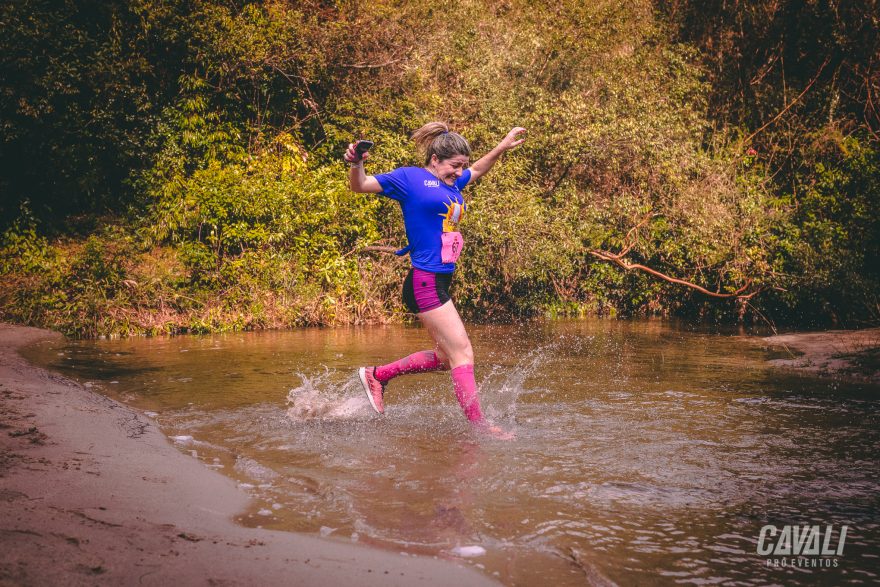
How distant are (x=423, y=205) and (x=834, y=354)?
573 centimetres

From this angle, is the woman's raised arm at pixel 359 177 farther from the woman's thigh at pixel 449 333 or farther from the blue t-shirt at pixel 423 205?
the woman's thigh at pixel 449 333

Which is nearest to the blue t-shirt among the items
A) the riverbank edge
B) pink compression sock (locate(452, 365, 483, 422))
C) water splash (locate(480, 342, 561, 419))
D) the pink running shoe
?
pink compression sock (locate(452, 365, 483, 422))

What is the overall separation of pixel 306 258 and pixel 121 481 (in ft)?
32.3

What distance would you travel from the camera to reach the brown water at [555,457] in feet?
11.2

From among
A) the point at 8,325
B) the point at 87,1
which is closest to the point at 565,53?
the point at 87,1

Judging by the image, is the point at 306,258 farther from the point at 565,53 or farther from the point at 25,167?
the point at 565,53

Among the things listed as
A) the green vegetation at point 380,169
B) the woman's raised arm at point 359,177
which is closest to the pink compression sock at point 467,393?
the woman's raised arm at point 359,177

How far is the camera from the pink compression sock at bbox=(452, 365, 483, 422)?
5.68 m

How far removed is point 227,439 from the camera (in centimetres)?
532

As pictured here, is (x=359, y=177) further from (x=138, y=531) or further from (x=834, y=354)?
(x=834, y=354)

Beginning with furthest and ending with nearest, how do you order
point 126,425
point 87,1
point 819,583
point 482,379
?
point 87,1 → point 482,379 → point 126,425 → point 819,583

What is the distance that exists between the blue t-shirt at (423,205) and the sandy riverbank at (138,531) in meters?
2.12

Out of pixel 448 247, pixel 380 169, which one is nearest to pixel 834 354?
pixel 448 247

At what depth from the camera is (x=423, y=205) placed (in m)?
5.48
